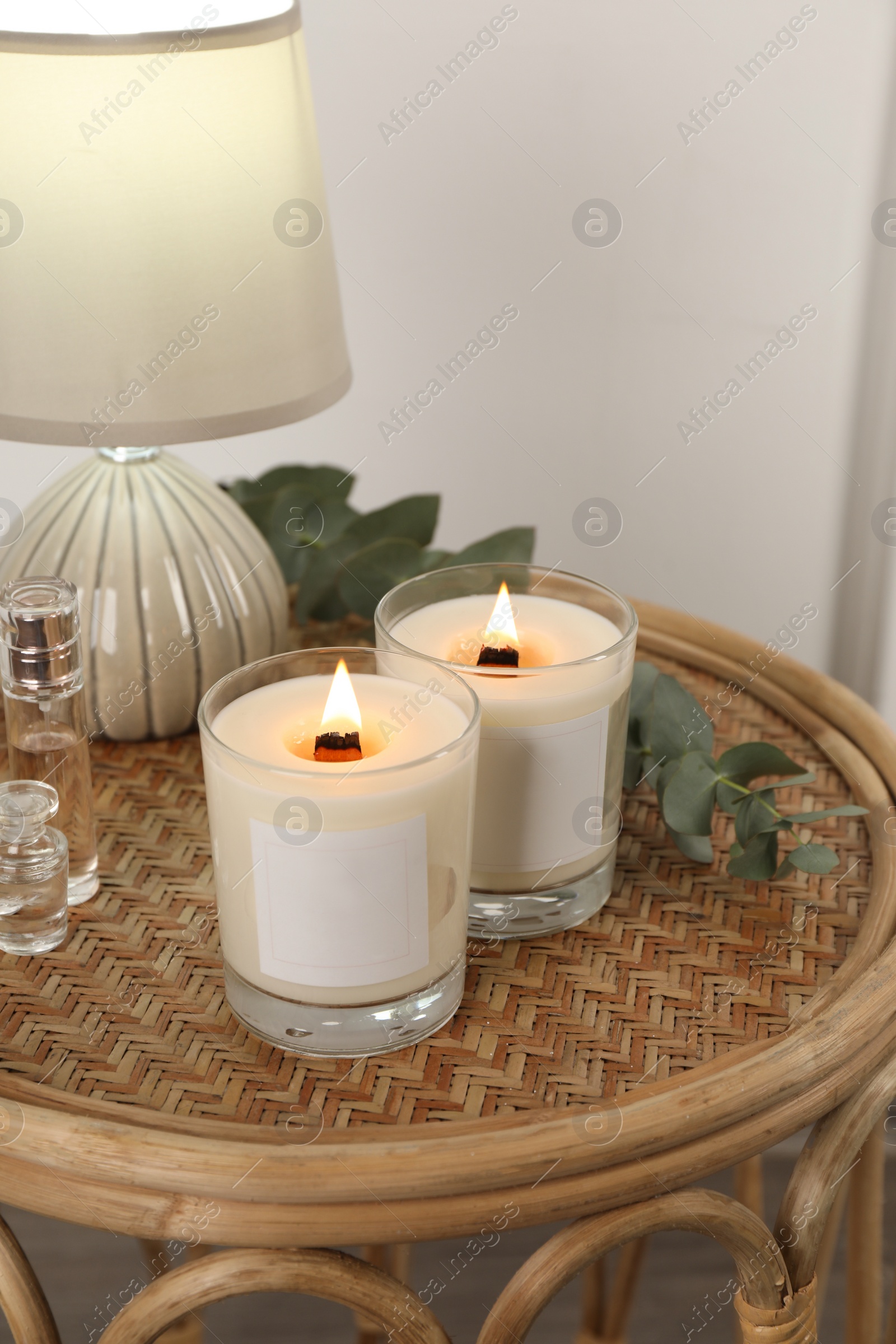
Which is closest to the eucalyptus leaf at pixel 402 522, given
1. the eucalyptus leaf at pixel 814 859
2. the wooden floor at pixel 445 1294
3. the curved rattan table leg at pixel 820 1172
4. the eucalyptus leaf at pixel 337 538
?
the eucalyptus leaf at pixel 337 538

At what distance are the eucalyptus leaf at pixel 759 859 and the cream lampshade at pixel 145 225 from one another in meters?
0.36

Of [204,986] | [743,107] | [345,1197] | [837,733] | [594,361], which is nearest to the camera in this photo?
[345,1197]

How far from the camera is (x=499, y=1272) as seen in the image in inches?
49.8

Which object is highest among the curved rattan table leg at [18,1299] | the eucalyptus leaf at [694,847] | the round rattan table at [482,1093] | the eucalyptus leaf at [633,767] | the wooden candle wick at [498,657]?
the wooden candle wick at [498,657]

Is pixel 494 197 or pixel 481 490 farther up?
pixel 494 197

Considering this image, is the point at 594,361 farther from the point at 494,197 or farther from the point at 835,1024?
the point at 835,1024

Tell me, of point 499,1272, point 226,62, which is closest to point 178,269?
point 226,62

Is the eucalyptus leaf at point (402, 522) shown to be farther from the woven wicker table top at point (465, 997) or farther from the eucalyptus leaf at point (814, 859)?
the eucalyptus leaf at point (814, 859)

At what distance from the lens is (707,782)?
2.35 ft

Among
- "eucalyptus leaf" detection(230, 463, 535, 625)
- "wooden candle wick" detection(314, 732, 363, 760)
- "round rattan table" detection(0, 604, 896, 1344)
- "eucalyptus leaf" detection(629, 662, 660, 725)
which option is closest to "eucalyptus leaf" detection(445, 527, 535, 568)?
"eucalyptus leaf" detection(230, 463, 535, 625)

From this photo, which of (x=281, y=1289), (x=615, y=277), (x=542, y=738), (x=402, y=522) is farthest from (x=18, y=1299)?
(x=615, y=277)

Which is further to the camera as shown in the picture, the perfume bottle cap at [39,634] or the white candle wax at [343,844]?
the perfume bottle cap at [39,634]

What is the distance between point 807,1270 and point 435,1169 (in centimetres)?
21

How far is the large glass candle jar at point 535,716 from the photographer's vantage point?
1.95ft
